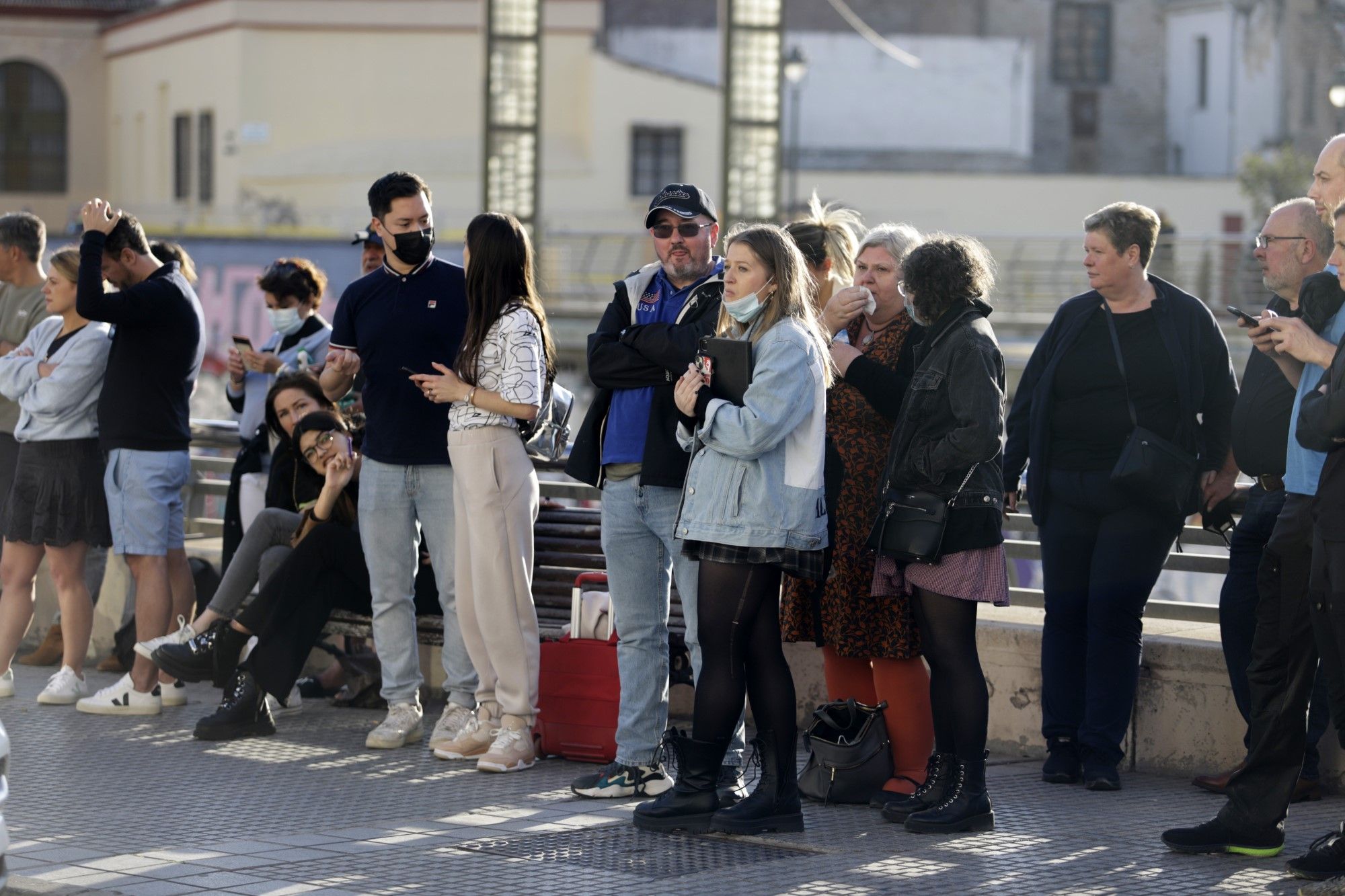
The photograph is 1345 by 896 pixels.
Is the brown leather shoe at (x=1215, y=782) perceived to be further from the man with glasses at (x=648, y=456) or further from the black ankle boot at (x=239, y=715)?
the black ankle boot at (x=239, y=715)

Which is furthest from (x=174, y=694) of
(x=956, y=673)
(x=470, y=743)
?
(x=956, y=673)

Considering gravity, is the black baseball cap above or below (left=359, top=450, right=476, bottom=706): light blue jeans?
above

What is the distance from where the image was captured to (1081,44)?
6197 centimetres

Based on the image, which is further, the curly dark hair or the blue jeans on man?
the blue jeans on man

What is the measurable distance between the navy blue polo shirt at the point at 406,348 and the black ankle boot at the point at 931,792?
2362 mm

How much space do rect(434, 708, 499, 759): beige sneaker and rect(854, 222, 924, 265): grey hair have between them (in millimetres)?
2348

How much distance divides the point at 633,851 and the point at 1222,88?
183 feet

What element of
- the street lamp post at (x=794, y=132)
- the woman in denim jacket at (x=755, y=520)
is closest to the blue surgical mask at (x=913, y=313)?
the woman in denim jacket at (x=755, y=520)

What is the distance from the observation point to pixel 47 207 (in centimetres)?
5175

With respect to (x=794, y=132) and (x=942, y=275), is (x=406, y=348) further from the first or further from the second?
(x=794, y=132)

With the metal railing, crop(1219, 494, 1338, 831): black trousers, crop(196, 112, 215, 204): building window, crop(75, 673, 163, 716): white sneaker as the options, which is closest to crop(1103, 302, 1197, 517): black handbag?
the metal railing

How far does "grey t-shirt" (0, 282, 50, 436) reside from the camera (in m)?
9.41

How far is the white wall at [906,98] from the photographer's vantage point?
177 ft

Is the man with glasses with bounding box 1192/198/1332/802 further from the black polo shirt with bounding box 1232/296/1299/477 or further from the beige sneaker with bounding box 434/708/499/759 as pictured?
the beige sneaker with bounding box 434/708/499/759
